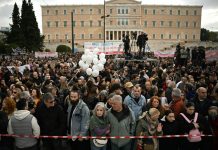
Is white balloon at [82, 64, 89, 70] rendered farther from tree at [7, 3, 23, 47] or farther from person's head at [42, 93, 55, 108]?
tree at [7, 3, 23, 47]

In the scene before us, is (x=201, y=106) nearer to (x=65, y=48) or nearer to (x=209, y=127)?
(x=209, y=127)

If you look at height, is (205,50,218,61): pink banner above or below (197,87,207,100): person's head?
above

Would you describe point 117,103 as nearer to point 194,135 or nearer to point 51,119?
point 51,119

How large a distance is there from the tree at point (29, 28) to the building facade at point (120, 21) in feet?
118

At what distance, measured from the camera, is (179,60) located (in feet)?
60.6

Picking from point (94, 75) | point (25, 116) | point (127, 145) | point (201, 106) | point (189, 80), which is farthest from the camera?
point (94, 75)

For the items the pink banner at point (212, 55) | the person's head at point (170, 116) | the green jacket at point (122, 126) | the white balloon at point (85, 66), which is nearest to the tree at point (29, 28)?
the pink banner at point (212, 55)

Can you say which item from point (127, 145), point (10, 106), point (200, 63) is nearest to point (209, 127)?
point (127, 145)

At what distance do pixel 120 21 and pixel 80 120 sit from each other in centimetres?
9039

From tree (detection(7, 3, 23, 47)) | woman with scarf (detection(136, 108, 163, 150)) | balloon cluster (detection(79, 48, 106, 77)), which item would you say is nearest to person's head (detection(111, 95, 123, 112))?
woman with scarf (detection(136, 108, 163, 150))

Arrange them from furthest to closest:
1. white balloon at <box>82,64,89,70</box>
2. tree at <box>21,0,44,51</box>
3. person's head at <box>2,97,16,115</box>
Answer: tree at <box>21,0,44,51</box> < white balloon at <box>82,64,89,70</box> < person's head at <box>2,97,16,115</box>

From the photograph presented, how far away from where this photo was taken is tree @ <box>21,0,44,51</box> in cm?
5361

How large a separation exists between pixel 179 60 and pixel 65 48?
4897cm

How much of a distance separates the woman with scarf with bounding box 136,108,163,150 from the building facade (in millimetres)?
87826
